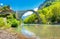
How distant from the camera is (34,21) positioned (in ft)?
122

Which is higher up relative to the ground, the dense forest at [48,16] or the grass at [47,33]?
the dense forest at [48,16]

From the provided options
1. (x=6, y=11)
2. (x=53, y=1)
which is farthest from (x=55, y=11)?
(x=6, y=11)

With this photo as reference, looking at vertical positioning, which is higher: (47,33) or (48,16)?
(48,16)

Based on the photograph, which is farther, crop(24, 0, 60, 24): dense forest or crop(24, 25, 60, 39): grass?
crop(24, 0, 60, 24): dense forest

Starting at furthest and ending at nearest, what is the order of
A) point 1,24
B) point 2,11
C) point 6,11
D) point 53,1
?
point 53,1
point 6,11
point 2,11
point 1,24

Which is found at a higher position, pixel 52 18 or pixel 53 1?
pixel 53 1

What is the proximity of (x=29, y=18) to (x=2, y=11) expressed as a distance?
13.9 m

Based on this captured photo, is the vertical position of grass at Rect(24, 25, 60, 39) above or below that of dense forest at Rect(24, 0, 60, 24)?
below

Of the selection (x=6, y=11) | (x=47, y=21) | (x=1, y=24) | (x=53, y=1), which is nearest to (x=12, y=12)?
(x=6, y=11)

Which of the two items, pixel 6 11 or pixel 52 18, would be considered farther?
pixel 52 18

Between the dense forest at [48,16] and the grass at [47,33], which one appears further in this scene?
the dense forest at [48,16]

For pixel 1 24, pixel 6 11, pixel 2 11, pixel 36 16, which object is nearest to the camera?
pixel 1 24

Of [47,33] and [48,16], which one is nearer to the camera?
[47,33]

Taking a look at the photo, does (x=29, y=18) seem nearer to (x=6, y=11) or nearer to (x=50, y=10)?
(x=50, y=10)
